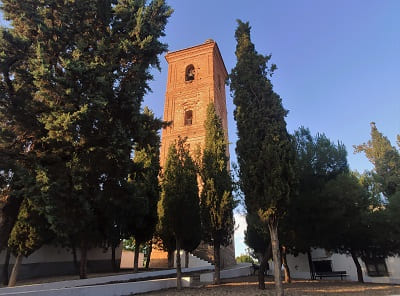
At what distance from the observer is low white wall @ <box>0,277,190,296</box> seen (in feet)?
24.5

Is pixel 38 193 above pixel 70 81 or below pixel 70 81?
below

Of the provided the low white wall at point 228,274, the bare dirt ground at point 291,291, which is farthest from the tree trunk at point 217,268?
the low white wall at point 228,274

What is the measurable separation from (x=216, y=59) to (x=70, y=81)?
24.7m

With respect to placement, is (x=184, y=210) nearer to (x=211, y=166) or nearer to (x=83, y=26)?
(x=211, y=166)

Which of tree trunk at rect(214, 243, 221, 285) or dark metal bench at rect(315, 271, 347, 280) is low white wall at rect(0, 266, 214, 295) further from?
dark metal bench at rect(315, 271, 347, 280)

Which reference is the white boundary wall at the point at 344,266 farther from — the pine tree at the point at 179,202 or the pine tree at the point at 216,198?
the pine tree at the point at 179,202

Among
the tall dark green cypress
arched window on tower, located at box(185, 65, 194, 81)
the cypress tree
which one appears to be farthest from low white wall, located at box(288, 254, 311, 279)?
arched window on tower, located at box(185, 65, 194, 81)

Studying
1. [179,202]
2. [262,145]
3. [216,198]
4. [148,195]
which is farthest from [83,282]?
[262,145]

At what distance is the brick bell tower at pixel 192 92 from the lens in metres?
25.7

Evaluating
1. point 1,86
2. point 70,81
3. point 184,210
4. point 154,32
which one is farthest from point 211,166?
point 1,86

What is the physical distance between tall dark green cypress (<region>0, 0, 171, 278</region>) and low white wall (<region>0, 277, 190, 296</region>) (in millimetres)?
1558

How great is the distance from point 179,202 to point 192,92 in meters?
17.6

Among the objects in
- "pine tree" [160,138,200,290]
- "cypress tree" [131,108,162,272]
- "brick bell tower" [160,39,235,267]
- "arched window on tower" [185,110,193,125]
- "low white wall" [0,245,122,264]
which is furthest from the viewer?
"arched window on tower" [185,110,193,125]

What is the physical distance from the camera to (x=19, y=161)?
322 inches
